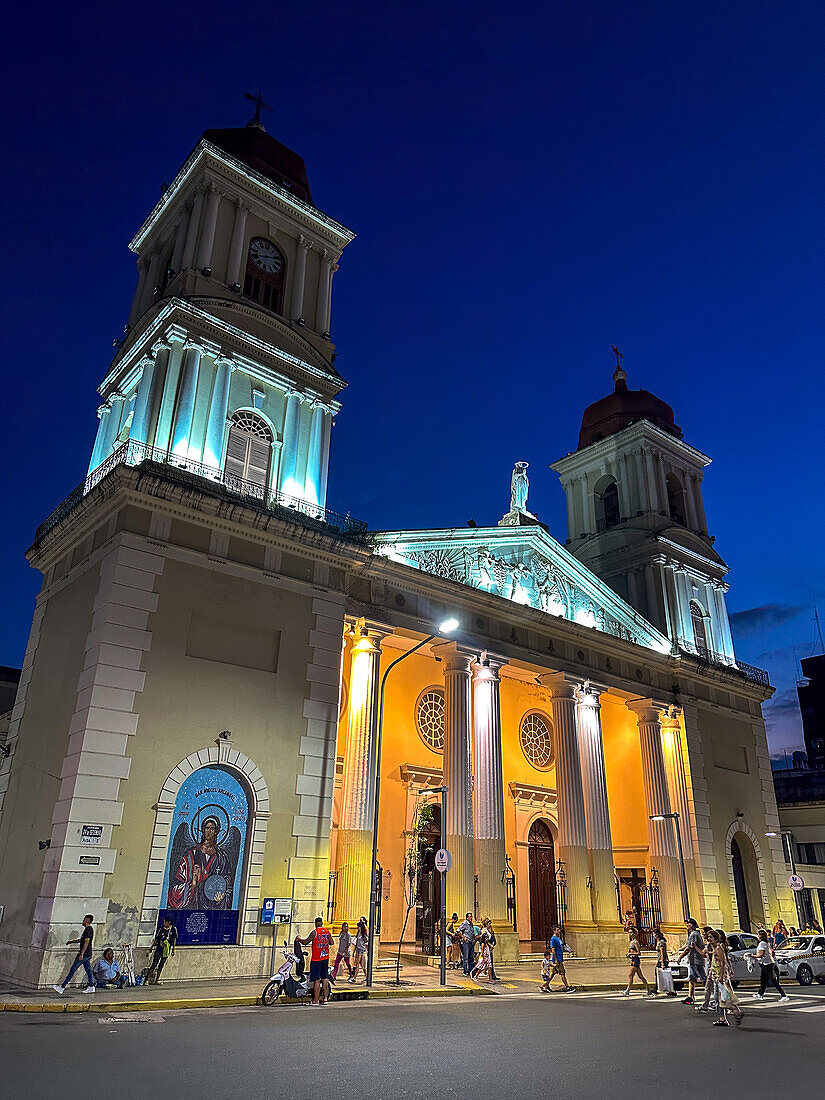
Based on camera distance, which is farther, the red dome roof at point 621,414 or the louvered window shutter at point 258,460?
the red dome roof at point 621,414

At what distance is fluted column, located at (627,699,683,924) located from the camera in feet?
101

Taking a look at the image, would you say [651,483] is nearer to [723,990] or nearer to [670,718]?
[670,718]

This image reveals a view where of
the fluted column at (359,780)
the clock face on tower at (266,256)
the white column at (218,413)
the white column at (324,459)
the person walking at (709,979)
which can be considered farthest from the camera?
the clock face on tower at (266,256)

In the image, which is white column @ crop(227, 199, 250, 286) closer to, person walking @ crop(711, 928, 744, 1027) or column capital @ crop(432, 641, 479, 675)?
column capital @ crop(432, 641, 479, 675)

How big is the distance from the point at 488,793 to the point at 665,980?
7.72 metres

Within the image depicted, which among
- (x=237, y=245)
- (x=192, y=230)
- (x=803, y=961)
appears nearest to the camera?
(x=803, y=961)

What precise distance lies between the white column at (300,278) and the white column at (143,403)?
5441 millimetres

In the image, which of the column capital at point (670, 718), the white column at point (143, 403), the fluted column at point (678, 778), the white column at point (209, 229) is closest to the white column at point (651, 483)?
the column capital at point (670, 718)

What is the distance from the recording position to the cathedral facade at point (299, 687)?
18.6 m

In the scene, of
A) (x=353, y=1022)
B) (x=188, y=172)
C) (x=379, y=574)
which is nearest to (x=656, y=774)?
(x=379, y=574)

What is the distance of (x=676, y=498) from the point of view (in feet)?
135

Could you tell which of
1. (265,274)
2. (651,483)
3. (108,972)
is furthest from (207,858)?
(651,483)

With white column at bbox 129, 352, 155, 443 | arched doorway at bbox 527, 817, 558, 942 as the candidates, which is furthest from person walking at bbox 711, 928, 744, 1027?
white column at bbox 129, 352, 155, 443

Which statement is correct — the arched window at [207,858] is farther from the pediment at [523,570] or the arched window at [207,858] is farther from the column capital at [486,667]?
the column capital at [486,667]
